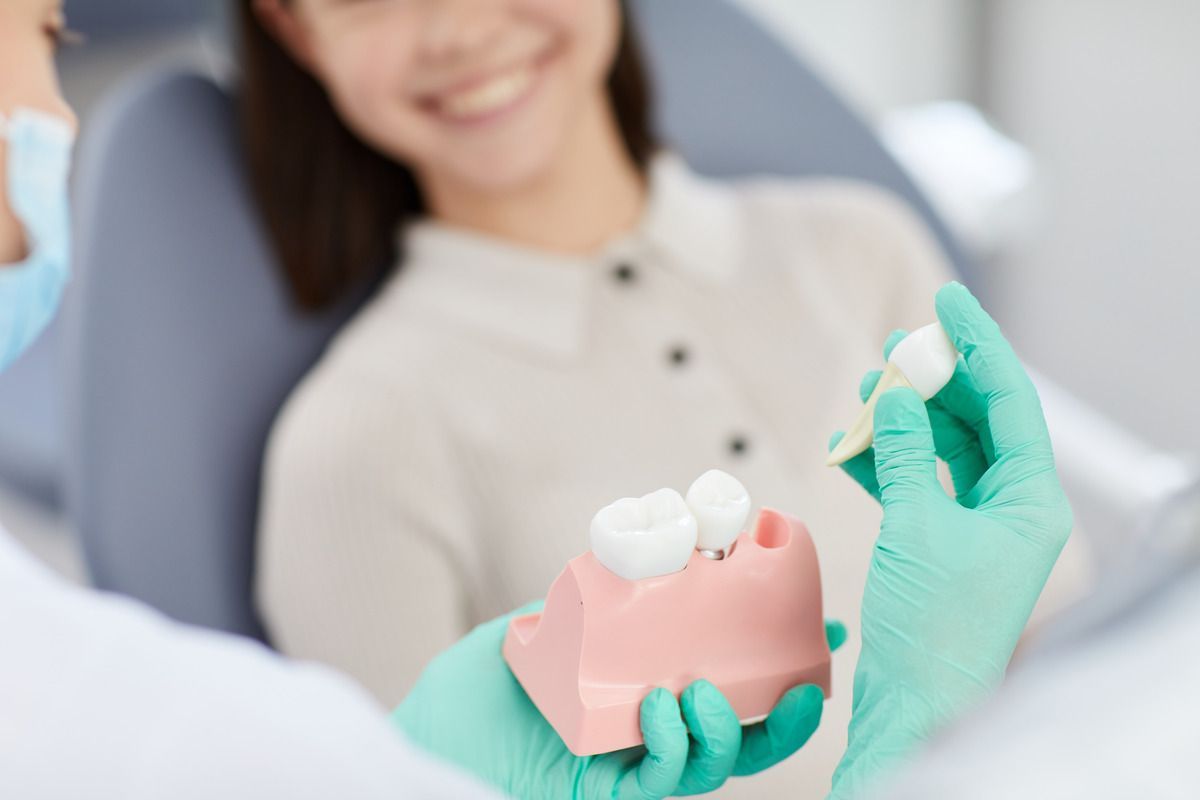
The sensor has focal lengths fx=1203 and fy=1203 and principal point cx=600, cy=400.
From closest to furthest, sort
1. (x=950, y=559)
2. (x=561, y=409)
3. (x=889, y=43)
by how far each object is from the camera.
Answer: (x=950, y=559) < (x=561, y=409) < (x=889, y=43)

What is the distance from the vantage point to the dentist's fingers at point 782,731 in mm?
401

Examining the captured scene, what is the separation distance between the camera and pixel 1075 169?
139 centimetres

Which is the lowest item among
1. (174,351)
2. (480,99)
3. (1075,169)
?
(1075,169)

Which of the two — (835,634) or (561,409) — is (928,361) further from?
(561,409)

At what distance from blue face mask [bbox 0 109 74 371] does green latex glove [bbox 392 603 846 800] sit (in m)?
0.20

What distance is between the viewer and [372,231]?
0.81m

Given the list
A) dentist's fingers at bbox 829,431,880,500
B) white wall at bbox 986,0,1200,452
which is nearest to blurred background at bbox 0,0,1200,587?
white wall at bbox 986,0,1200,452

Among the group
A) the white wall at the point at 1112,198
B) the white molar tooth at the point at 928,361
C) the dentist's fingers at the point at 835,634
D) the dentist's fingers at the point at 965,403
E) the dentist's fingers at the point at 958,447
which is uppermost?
the white molar tooth at the point at 928,361

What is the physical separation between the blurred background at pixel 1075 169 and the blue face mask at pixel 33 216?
75cm

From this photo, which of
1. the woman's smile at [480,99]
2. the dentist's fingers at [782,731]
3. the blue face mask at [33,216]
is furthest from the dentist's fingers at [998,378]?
the woman's smile at [480,99]

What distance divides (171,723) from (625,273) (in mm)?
456

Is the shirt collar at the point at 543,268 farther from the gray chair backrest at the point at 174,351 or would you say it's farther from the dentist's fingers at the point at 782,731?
the dentist's fingers at the point at 782,731

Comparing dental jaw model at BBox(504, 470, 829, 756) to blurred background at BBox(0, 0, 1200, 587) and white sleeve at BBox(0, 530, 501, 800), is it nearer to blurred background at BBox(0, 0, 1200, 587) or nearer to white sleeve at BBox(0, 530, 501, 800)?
white sleeve at BBox(0, 530, 501, 800)

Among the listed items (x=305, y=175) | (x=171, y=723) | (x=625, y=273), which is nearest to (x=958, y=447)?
(x=171, y=723)
